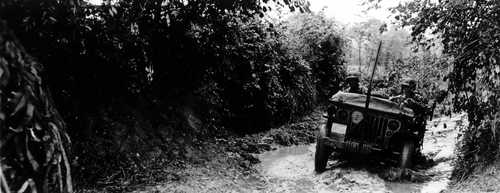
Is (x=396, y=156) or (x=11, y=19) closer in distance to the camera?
(x=11, y=19)

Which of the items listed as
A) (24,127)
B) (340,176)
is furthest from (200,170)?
(24,127)

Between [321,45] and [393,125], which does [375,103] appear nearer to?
[393,125]

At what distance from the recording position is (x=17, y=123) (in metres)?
2.70

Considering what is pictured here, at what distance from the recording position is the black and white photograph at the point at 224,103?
585 centimetres

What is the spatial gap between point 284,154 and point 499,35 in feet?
17.7

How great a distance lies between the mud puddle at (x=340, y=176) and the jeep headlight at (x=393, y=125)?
658mm

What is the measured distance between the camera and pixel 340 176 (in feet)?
24.5

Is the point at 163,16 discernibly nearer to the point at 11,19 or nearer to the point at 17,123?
the point at 11,19

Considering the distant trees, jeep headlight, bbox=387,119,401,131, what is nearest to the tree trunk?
jeep headlight, bbox=387,119,401,131

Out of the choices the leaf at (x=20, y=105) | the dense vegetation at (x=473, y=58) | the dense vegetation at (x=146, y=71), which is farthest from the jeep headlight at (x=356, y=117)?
the leaf at (x=20, y=105)

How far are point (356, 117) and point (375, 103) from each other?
1.82 ft

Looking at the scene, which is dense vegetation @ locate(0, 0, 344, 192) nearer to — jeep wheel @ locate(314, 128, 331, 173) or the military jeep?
the military jeep

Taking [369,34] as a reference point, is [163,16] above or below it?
below

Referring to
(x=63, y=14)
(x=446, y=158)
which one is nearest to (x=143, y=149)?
(x=63, y=14)
